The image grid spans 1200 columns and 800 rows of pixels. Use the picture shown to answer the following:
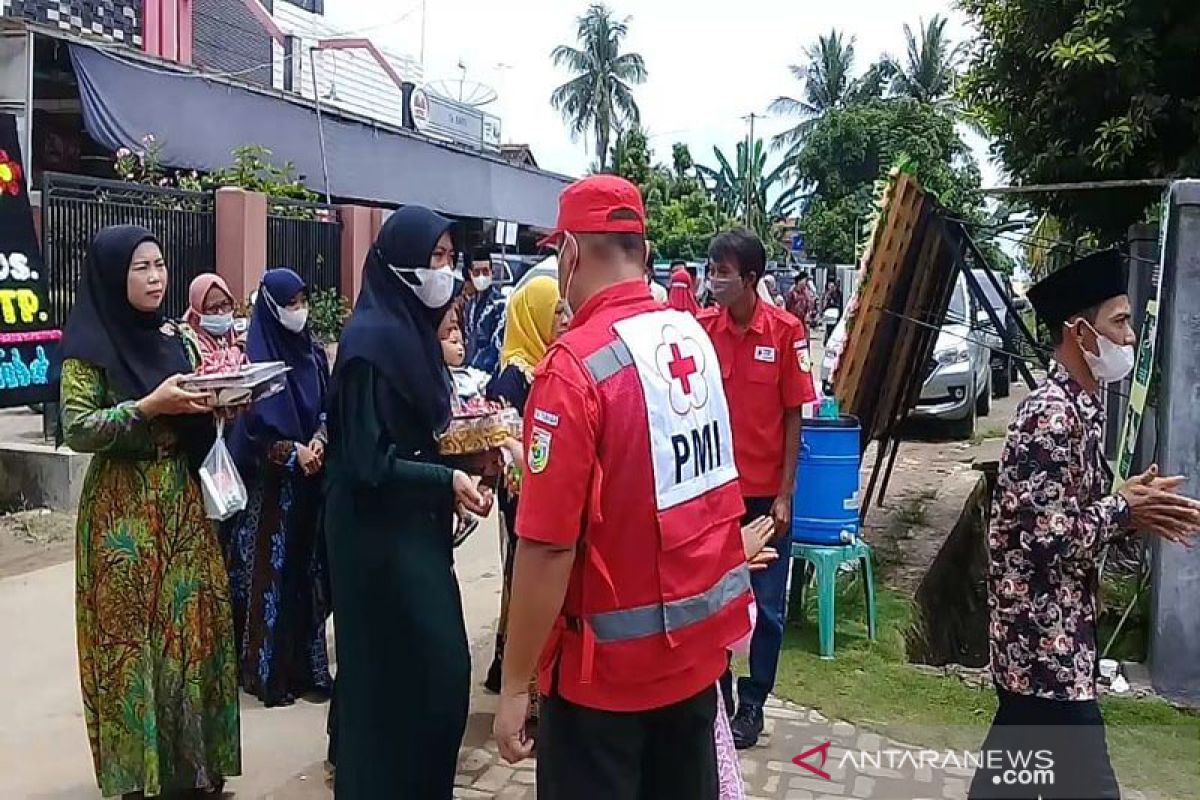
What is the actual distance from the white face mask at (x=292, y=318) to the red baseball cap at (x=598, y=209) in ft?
8.62

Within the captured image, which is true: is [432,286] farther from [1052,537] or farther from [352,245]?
[352,245]

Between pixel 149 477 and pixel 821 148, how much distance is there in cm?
3235

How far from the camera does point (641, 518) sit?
2355 mm

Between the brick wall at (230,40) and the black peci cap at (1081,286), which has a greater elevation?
the brick wall at (230,40)

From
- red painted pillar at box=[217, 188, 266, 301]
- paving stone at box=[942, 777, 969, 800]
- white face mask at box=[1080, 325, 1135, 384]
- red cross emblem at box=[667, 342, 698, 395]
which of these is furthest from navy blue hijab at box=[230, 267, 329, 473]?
red painted pillar at box=[217, 188, 266, 301]

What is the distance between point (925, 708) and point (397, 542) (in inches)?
111

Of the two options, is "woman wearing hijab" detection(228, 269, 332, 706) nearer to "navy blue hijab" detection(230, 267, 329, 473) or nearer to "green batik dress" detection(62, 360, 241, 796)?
"navy blue hijab" detection(230, 267, 329, 473)

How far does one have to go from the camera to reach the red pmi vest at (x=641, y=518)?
2.33 meters

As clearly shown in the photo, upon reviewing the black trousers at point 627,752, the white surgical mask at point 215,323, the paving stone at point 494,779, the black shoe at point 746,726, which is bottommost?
the paving stone at point 494,779

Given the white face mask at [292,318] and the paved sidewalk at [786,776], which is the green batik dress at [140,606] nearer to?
the paved sidewalk at [786,776]

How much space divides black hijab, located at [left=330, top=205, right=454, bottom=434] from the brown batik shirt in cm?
154

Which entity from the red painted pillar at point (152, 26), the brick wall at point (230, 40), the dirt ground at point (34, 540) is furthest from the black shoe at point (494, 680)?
the brick wall at point (230, 40)

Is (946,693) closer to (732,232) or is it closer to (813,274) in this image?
(732,232)

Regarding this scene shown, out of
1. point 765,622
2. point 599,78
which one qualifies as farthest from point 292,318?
point 599,78
